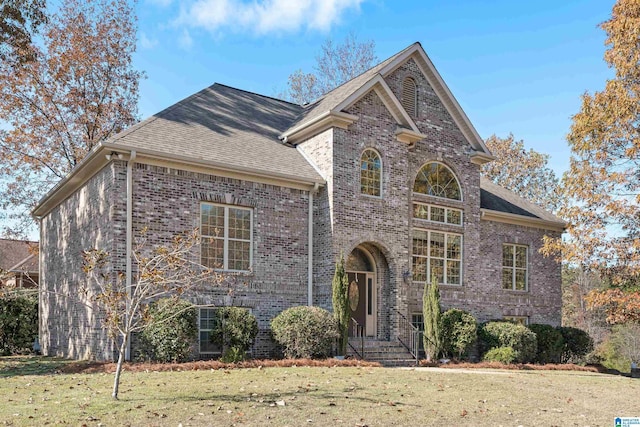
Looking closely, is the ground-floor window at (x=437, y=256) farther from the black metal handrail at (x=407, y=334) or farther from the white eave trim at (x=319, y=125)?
the white eave trim at (x=319, y=125)

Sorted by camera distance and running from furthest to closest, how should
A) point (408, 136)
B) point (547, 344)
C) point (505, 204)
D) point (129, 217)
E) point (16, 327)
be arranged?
point (505, 204) → point (16, 327) → point (547, 344) → point (408, 136) → point (129, 217)

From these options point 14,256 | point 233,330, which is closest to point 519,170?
point 233,330

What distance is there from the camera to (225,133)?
18.5 metres

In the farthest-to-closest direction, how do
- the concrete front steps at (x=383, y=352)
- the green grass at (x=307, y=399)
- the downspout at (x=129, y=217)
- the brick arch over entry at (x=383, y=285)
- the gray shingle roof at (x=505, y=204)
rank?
the gray shingle roof at (x=505, y=204)
the brick arch over entry at (x=383, y=285)
the concrete front steps at (x=383, y=352)
the downspout at (x=129, y=217)
the green grass at (x=307, y=399)

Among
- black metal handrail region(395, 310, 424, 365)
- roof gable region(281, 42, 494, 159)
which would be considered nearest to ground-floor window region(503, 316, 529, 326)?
black metal handrail region(395, 310, 424, 365)

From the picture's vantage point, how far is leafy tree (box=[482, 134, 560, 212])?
39.8 meters

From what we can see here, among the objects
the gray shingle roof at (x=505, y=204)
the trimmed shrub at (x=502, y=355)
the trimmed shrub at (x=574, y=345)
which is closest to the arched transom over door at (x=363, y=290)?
the trimmed shrub at (x=502, y=355)

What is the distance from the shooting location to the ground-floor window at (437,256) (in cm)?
2033

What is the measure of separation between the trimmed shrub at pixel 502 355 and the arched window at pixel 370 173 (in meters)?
6.17

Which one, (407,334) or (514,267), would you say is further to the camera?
(514,267)

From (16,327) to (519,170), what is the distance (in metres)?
31.2

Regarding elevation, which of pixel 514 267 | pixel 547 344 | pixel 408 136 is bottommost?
pixel 547 344

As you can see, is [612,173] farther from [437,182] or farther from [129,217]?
[129,217]

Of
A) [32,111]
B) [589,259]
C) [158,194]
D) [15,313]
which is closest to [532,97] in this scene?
[589,259]
